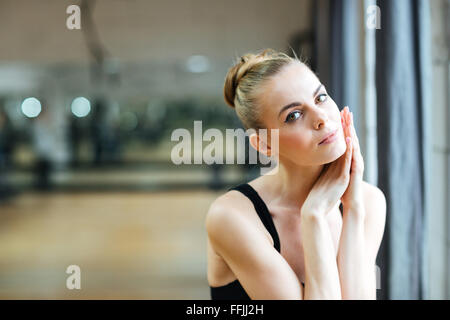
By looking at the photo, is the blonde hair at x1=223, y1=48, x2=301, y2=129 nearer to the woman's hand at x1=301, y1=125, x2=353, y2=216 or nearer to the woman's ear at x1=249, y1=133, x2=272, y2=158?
the woman's ear at x1=249, y1=133, x2=272, y2=158

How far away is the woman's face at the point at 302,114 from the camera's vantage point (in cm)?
70

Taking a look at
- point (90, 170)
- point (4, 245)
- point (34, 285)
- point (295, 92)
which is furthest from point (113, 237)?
point (295, 92)

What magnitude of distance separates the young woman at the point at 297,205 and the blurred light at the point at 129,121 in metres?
5.22

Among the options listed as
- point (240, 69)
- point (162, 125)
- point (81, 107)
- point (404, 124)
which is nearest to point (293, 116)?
point (240, 69)

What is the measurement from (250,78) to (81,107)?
20.4 ft

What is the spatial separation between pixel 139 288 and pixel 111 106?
3294 millimetres

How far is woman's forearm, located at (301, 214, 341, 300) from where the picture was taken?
2.31 feet

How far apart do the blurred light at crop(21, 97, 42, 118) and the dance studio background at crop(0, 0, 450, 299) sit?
7cm

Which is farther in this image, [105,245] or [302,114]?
[105,245]

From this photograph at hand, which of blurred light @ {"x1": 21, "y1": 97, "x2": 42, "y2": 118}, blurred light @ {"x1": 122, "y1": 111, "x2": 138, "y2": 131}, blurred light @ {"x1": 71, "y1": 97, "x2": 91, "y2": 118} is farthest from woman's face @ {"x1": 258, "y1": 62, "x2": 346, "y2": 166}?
blurred light @ {"x1": 21, "y1": 97, "x2": 42, "y2": 118}

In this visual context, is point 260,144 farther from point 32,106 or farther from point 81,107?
point 81,107

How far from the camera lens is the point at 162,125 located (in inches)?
236

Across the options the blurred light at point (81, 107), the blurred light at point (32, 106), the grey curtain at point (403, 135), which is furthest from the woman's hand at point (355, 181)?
the blurred light at point (32, 106)

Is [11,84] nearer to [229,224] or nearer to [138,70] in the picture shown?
[138,70]
